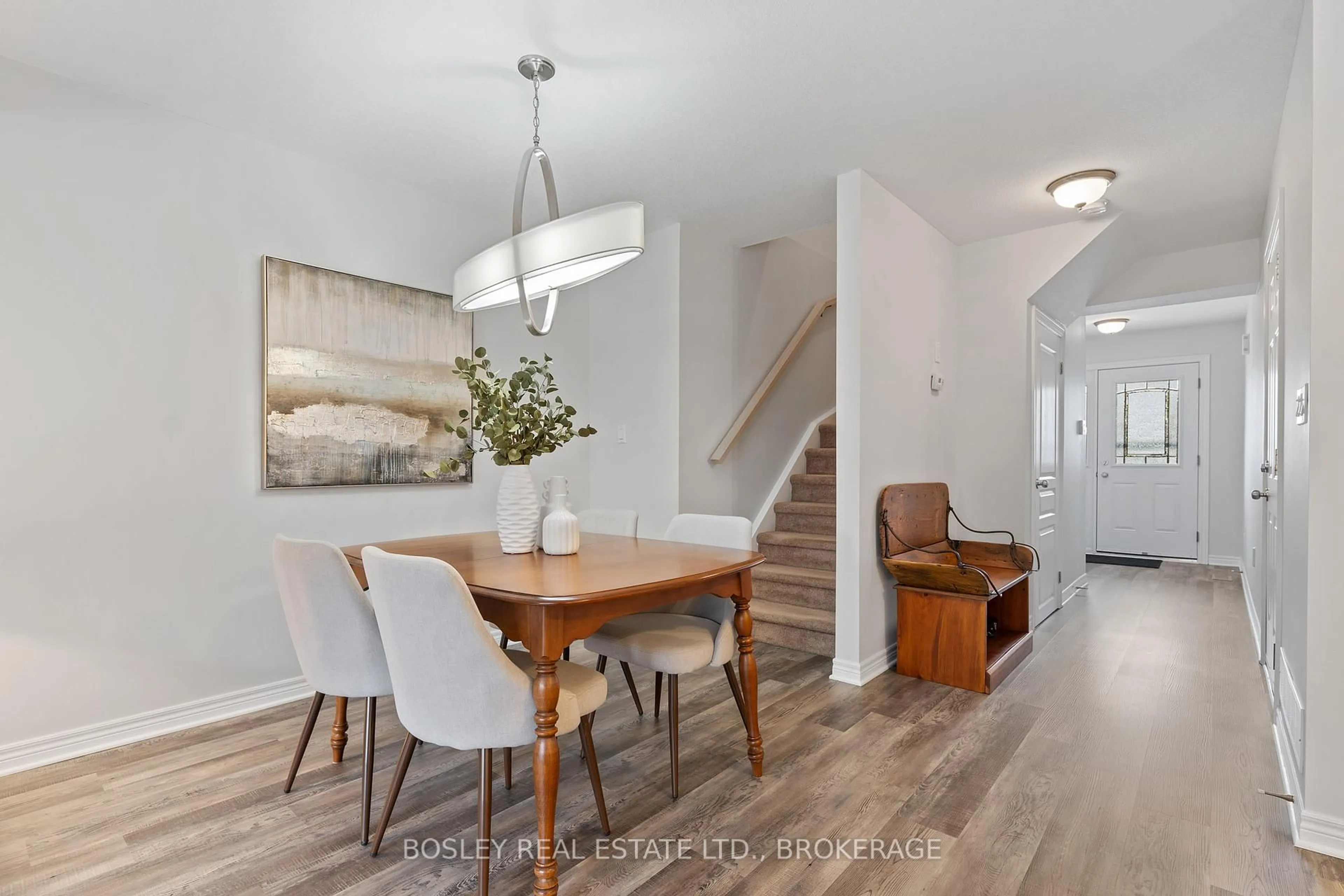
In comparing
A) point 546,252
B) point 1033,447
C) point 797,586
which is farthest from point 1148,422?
point 546,252

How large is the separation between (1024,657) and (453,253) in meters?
3.73

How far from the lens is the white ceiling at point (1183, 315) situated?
231 inches

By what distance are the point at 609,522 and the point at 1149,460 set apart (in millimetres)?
6698

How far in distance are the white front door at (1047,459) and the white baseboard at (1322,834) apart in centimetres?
233

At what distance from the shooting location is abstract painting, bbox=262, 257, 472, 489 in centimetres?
296

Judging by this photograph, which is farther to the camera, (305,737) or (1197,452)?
(1197,452)

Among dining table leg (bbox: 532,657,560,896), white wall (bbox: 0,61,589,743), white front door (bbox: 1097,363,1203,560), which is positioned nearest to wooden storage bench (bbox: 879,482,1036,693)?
dining table leg (bbox: 532,657,560,896)

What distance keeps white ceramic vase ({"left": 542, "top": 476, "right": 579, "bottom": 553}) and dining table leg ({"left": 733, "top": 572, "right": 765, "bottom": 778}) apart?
59cm

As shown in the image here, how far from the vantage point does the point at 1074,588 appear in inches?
207

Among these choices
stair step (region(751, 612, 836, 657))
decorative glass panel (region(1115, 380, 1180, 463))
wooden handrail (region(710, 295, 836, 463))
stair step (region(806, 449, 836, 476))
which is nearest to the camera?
stair step (region(751, 612, 836, 657))

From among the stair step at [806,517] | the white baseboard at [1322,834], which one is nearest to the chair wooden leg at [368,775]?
the white baseboard at [1322,834]

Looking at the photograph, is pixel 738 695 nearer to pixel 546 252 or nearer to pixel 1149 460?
pixel 546 252

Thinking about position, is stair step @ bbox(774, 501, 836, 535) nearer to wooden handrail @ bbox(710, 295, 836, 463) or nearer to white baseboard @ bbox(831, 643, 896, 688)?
wooden handrail @ bbox(710, 295, 836, 463)

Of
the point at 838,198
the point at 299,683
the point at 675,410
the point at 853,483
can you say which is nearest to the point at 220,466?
the point at 299,683
